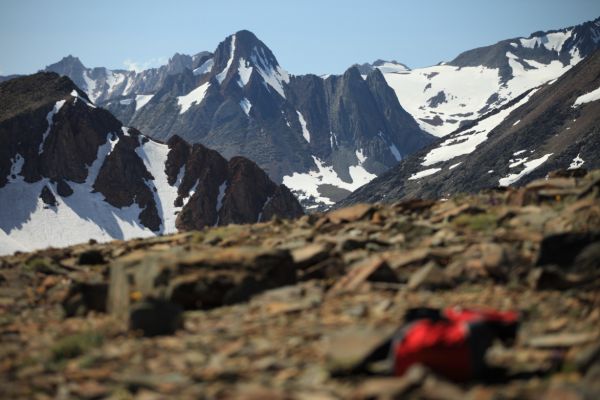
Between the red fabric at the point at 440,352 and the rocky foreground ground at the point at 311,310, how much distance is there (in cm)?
24

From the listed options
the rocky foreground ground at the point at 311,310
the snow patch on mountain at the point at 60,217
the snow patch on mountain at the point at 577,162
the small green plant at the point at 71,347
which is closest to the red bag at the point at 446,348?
the rocky foreground ground at the point at 311,310

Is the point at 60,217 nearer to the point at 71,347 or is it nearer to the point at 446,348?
the point at 71,347

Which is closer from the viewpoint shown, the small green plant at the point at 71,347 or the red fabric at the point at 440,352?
the red fabric at the point at 440,352

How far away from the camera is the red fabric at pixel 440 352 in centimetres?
633

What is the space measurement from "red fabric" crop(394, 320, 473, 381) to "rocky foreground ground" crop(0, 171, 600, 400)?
0.24 m

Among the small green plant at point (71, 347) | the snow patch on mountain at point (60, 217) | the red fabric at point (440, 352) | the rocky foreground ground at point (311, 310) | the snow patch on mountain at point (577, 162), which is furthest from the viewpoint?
the snow patch on mountain at point (577, 162)

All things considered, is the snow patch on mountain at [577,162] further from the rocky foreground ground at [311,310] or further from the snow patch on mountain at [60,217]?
the rocky foreground ground at [311,310]

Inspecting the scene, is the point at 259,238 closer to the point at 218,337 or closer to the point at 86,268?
the point at 86,268

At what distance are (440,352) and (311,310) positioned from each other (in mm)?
3277

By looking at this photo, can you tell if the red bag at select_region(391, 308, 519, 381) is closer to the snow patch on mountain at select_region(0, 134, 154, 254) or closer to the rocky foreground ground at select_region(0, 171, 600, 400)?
the rocky foreground ground at select_region(0, 171, 600, 400)

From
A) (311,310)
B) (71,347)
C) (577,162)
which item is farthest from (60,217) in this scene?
(311,310)

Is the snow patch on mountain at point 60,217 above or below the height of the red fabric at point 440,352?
above

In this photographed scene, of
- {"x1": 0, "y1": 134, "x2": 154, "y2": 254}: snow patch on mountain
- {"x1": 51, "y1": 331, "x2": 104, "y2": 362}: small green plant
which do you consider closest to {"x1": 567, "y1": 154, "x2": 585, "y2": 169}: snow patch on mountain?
{"x1": 0, "y1": 134, "x2": 154, "y2": 254}: snow patch on mountain

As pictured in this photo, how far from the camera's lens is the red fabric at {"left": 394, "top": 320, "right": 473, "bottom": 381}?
6332mm
